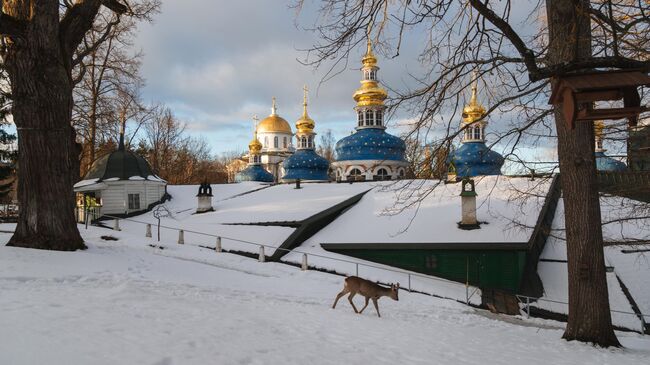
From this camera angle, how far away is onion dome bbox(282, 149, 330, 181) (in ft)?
135

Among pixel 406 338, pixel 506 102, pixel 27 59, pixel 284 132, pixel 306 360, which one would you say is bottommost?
pixel 406 338

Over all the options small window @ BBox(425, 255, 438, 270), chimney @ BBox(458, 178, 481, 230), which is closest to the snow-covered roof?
chimney @ BBox(458, 178, 481, 230)

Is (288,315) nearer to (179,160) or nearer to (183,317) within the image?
(183,317)

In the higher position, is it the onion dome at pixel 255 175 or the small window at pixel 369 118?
the small window at pixel 369 118

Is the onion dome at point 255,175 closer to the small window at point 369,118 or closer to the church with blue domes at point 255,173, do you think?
the church with blue domes at point 255,173

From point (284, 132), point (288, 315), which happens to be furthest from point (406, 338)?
point (284, 132)

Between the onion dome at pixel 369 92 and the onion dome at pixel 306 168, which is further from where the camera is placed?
the onion dome at pixel 306 168

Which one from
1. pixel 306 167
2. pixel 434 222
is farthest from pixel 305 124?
pixel 434 222

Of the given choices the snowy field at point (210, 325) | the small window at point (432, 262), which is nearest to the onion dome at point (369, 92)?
the small window at point (432, 262)

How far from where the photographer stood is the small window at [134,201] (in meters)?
25.9

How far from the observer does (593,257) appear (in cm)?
690

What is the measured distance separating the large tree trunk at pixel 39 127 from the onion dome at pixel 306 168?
30151 millimetres

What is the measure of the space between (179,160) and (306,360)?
4828 centimetres

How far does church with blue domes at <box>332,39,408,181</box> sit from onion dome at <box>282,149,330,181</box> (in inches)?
95.5
